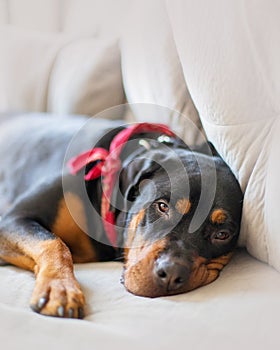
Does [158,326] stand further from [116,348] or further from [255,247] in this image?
[255,247]

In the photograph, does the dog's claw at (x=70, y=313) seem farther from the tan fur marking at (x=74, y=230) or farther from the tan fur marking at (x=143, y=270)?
the tan fur marking at (x=74, y=230)

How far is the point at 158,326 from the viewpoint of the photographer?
90 centimetres

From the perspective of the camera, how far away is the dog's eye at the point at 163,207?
121cm

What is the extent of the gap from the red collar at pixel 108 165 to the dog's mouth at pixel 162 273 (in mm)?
177

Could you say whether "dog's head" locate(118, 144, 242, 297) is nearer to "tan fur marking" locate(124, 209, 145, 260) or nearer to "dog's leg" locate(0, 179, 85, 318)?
"tan fur marking" locate(124, 209, 145, 260)

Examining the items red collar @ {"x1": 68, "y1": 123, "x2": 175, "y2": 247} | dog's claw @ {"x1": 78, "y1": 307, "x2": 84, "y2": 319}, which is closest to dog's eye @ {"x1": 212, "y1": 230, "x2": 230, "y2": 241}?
red collar @ {"x1": 68, "y1": 123, "x2": 175, "y2": 247}

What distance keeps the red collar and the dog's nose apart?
270 mm

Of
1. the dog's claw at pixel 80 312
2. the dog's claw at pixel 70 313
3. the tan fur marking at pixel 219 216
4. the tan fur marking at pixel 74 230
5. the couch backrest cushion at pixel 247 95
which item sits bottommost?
the tan fur marking at pixel 74 230

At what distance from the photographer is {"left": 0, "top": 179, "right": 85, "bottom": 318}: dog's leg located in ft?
3.20

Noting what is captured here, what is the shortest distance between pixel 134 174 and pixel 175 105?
1.02ft

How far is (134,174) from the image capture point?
1.28 meters

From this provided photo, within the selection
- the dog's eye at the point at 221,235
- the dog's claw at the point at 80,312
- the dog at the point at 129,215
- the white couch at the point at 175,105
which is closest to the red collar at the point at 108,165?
the dog at the point at 129,215

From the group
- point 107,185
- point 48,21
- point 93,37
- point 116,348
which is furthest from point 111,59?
point 116,348

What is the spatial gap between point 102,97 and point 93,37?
32 centimetres
